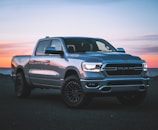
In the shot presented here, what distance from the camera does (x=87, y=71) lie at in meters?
11.0

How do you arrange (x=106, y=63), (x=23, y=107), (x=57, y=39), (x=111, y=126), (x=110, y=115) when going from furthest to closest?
(x=57, y=39)
(x=23, y=107)
(x=106, y=63)
(x=110, y=115)
(x=111, y=126)

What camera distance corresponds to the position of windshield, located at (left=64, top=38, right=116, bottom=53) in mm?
12415

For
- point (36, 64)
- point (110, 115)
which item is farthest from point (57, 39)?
point (110, 115)

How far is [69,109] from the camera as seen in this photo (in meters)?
11.2

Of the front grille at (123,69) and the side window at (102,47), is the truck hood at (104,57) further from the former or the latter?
the side window at (102,47)

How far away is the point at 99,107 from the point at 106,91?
0.95 m

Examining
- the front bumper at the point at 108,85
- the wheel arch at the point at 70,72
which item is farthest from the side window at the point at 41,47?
the front bumper at the point at 108,85

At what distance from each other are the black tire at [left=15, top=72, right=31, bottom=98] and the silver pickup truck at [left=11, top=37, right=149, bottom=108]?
981 millimetres

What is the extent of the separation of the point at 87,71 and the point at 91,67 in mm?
147

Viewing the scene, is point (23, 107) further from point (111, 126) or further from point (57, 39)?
point (111, 126)

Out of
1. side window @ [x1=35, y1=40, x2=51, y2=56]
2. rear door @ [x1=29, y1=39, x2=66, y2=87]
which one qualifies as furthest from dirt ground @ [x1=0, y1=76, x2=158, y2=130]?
side window @ [x1=35, y1=40, x2=51, y2=56]

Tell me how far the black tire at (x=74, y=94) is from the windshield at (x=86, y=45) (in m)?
1.16

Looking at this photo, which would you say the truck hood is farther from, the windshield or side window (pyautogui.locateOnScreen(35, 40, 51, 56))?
side window (pyautogui.locateOnScreen(35, 40, 51, 56))

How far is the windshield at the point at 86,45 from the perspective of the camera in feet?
40.7
